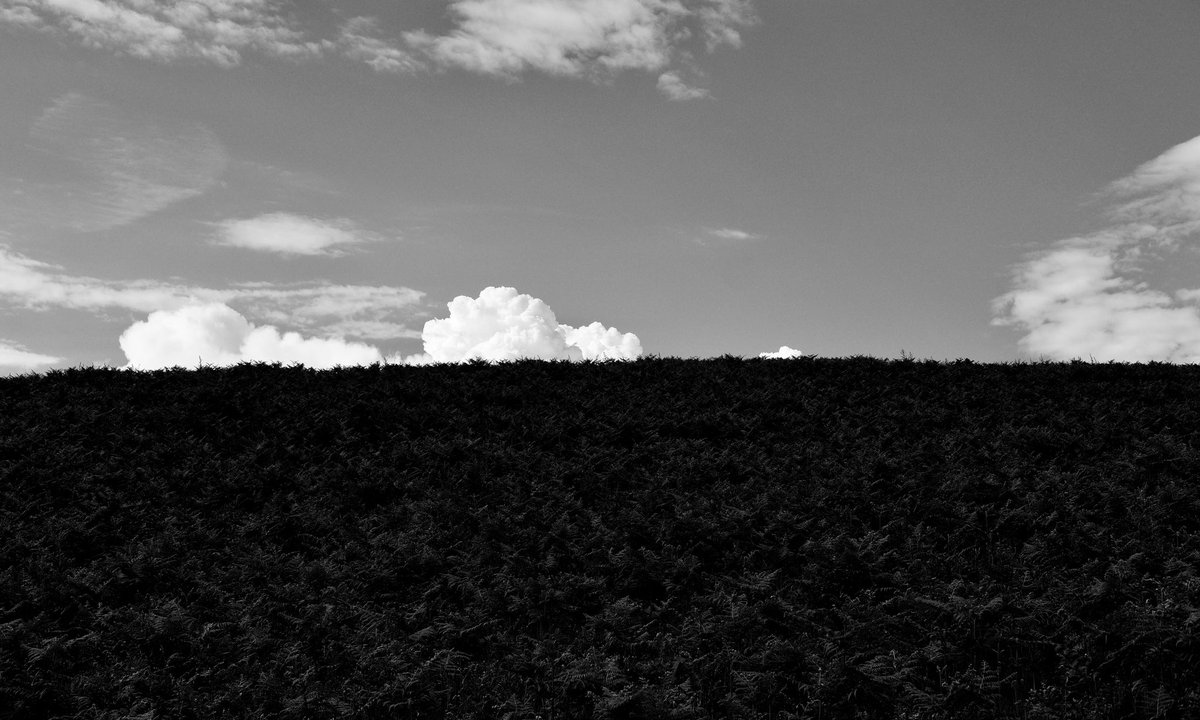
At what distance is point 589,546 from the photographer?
34.3ft

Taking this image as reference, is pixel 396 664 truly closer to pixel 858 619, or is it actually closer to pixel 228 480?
pixel 858 619

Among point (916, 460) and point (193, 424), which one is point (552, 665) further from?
point (193, 424)

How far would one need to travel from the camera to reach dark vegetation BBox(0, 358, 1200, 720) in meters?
7.48

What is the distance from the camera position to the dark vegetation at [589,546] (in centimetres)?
748

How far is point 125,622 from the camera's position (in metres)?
9.14

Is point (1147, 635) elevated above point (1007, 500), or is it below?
below

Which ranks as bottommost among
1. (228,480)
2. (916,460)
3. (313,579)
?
(313,579)

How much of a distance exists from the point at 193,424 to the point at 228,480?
2.74 meters

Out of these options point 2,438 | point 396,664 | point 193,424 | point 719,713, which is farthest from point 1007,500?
point 2,438

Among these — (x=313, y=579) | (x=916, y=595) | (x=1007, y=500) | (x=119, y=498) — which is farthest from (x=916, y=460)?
(x=119, y=498)

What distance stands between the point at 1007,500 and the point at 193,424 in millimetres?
13079

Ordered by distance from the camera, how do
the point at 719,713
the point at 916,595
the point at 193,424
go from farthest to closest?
the point at 193,424
the point at 916,595
the point at 719,713

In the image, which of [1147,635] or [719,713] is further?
[1147,635]

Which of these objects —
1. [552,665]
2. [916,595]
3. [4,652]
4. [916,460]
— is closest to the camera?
[552,665]
